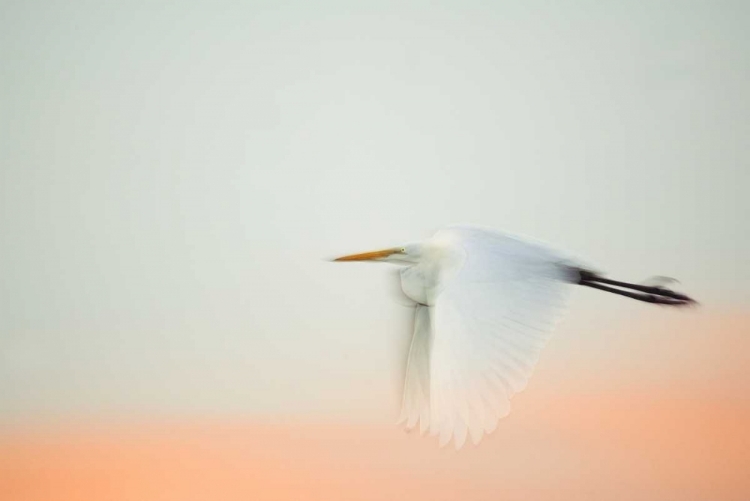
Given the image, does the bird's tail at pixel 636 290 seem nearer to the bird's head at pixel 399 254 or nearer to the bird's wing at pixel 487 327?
the bird's wing at pixel 487 327

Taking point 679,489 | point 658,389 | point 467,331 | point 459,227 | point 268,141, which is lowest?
point 679,489

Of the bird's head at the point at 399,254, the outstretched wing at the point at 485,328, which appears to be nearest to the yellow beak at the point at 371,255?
the bird's head at the point at 399,254

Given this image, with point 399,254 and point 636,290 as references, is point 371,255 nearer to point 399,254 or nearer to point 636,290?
point 399,254

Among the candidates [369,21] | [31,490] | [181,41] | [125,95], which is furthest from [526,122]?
[31,490]

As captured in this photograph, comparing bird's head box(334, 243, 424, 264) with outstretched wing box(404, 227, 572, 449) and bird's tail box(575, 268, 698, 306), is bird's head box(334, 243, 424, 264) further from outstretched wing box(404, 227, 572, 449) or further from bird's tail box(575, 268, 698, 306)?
bird's tail box(575, 268, 698, 306)

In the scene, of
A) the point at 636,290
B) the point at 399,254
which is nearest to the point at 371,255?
the point at 399,254

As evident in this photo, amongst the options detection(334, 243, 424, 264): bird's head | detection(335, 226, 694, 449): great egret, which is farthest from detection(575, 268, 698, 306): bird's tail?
detection(334, 243, 424, 264): bird's head

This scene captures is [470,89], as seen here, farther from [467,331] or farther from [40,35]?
[40,35]
